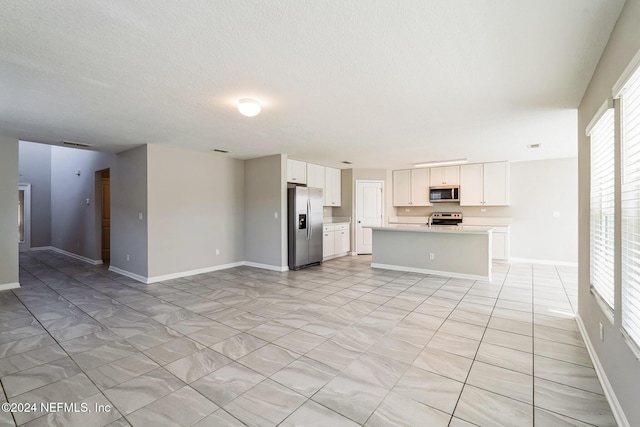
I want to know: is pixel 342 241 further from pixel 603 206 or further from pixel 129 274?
pixel 603 206

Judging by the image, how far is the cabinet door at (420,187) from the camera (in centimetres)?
777

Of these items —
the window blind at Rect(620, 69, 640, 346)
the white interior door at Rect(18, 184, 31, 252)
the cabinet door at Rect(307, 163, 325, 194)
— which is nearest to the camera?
the window blind at Rect(620, 69, 640, 346)

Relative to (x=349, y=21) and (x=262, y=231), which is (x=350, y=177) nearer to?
(x=262, y=231)

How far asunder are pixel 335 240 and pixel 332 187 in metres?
1.45

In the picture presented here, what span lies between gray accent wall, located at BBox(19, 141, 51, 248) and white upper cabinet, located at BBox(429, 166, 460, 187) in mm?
11336

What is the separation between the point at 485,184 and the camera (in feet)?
23.0

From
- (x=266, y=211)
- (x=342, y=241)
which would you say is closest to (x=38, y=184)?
(x=266, y=211)

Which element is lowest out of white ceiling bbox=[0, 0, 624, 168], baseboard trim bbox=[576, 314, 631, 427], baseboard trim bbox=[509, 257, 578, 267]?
baseboard trim bbox=[576, 314, 631, 427]

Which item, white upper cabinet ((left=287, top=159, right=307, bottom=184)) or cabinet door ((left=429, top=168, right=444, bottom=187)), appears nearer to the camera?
white upper cabinet ((left=287, top=159, right=307, bottom=184))

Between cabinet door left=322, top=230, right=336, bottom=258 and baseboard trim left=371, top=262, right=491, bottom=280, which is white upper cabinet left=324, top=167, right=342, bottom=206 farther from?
baseboard trim left=371, top=262, right=491, bottom=280

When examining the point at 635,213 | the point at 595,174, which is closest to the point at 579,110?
the point at 595,174

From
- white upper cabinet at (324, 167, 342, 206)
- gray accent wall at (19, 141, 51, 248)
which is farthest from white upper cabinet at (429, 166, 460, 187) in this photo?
gray accent wall at (19, 141, 51, 248)

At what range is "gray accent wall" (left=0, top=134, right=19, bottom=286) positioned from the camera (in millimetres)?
4645

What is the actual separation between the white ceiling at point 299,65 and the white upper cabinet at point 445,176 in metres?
3.05
